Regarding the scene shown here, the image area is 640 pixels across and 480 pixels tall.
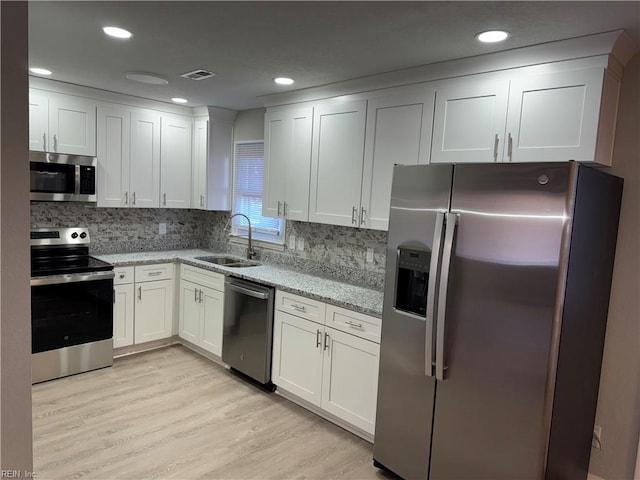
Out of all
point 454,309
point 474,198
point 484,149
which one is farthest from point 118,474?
point 484,149

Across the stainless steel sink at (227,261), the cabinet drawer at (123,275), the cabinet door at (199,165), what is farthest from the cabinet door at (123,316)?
the cabinet door at (199,165)

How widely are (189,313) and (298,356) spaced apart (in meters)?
1.56

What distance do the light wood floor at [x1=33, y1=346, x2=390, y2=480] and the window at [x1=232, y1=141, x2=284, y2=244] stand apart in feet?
4.75

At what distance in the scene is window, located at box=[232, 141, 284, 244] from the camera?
14.4 ft

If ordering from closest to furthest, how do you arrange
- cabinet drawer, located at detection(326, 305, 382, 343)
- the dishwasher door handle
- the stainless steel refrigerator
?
the stainless steel refrigerator → cabinet drawer, located at detection(326, 305, 382, 343) → the dishwasher door handle

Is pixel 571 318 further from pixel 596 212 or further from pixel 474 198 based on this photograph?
pixel 474 198

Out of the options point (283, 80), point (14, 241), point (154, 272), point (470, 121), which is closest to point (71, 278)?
point (154, 272)

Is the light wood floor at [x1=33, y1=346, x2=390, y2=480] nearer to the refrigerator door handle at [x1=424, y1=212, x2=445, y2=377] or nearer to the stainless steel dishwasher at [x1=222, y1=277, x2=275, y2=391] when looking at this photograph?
the stainless steel dishwasher at [x1=222, y1=277, x2=275, y2=391]

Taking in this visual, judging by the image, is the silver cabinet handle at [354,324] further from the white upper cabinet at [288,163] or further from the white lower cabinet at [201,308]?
the white lower cabinet at [201,308]

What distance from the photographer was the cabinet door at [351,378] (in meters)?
2.77

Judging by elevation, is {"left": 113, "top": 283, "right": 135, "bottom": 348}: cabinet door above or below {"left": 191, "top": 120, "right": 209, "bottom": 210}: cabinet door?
below

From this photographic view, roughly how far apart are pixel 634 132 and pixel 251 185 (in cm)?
328

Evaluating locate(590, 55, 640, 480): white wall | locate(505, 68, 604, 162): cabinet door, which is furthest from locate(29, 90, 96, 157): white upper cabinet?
locate(590, 55, 640, 480): white wall

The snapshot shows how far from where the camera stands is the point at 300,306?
10.5 feet
